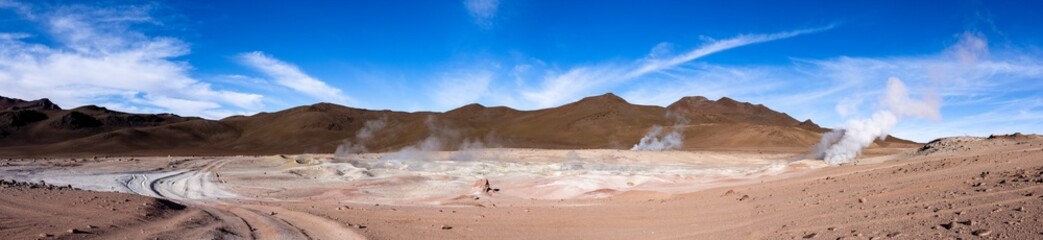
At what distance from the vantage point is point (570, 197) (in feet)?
66.6

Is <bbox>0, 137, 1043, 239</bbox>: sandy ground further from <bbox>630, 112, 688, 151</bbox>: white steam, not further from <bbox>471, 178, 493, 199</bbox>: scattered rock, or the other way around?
<bbox>630, 112, 688, 151</bbox>: white steam

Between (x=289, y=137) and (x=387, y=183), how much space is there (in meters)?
82.6

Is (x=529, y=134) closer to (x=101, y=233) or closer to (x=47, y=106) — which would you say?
(x=101, y=233)

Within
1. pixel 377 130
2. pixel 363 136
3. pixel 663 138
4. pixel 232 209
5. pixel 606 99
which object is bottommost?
pixel 232 209

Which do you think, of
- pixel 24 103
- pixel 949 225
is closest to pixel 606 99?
pixel 949 225

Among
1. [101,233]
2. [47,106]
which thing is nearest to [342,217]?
[101,233]

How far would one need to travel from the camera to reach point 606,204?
701 inches

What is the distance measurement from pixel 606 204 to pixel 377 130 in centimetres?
10159

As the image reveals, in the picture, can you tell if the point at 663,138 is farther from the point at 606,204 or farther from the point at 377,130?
the point at 606,204

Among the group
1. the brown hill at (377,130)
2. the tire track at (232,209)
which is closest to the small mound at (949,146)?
the tire track at (232,209)

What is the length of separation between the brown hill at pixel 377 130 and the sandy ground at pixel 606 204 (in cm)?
5216

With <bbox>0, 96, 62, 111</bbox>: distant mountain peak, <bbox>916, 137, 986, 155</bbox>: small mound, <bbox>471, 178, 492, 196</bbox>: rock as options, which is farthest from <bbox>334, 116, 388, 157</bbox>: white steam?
<bbox>0, 96, 62, 111</bbox>: distant mountain peak

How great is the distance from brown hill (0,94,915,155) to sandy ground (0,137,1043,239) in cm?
5216

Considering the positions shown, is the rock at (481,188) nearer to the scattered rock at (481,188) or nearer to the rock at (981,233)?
the scattered rock at (481,188)
